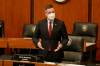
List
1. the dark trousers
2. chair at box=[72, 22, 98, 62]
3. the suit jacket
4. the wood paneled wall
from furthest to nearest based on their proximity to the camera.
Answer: the wood paneled wall, chair at box=[72, 22, 98, 62], the suit jacket, the dark trousers

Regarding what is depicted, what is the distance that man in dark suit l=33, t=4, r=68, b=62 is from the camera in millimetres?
4469

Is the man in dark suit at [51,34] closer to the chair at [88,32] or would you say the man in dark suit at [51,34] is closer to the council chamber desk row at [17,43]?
the council chamber desk row at [17,43]

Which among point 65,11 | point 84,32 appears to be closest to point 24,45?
point 84,32

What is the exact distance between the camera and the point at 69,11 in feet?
24.4

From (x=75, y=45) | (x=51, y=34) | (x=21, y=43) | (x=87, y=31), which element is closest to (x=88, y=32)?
(x=87, y=31)

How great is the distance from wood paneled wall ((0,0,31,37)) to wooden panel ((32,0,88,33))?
352 millimetres

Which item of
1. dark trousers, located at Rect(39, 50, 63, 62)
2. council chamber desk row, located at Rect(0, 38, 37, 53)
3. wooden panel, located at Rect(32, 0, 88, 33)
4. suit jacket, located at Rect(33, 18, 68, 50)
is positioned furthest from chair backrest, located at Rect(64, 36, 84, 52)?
wooden panel, located at Rect(32, 0, 88, 33)

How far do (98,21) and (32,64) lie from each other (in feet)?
13.0

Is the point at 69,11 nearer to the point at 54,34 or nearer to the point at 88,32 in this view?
the point at 88,32

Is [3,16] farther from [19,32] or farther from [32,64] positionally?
[32,64]

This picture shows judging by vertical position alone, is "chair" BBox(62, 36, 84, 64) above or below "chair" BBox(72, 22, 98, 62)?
below

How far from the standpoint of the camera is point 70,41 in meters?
4.65

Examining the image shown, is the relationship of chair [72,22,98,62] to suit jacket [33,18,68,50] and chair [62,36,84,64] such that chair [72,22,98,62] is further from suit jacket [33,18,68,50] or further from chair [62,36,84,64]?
suit jacket [33,18,68,50]

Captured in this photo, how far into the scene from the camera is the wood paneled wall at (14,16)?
7.82m
